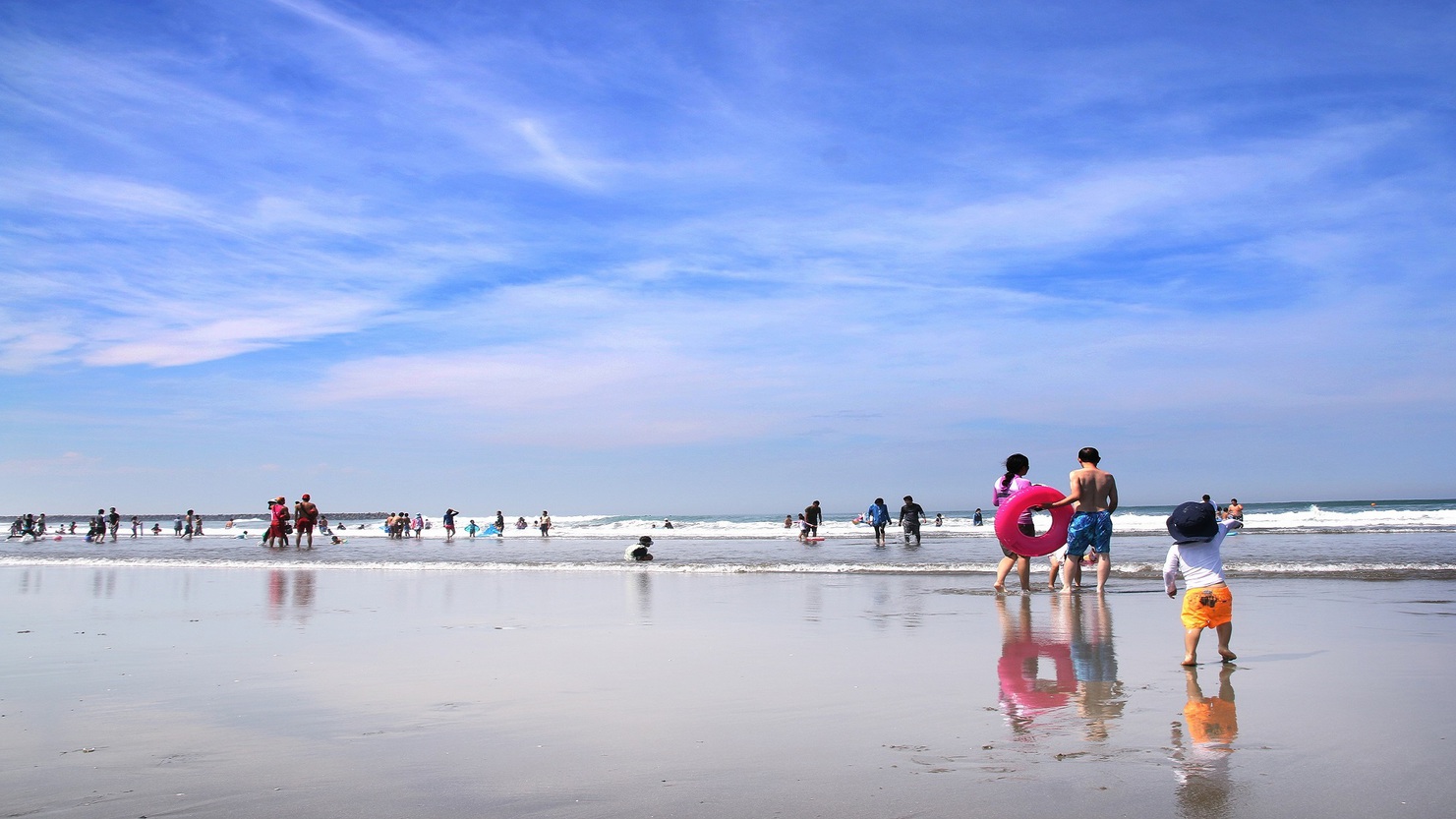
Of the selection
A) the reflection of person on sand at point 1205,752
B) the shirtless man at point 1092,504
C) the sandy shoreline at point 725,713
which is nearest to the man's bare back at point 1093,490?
the shirtless man at point 1092,504

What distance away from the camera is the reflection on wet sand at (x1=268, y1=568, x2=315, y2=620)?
10.4 meters

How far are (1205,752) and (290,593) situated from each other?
465 inches

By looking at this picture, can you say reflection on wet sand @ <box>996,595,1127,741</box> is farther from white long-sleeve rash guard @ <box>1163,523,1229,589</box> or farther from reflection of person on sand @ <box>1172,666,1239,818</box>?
white long-sleeve rash guard @ <box>1163,523,1229,589</box>

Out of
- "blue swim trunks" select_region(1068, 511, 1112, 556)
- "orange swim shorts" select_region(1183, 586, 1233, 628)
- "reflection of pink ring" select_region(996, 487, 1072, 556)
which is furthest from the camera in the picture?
"reflection of pink ring" select_region(996, 487, 1072, 556)

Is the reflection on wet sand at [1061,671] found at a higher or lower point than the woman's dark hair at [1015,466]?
lower

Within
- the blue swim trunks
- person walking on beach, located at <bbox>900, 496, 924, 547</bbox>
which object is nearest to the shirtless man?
the blue swim trunks

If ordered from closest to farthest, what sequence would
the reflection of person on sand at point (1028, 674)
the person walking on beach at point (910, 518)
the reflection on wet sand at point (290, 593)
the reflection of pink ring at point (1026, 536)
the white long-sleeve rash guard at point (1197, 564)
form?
the reflection of person on sand at point (1028, 674)
the white long-sleeve rash guard at point (1197, 564)
the reflection on wet sand at point (290, 593)
the reflection of pink ring at point (1026, 536)
the person walking on beach at point (910, 518)

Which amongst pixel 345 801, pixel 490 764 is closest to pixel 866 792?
pixel 490 764

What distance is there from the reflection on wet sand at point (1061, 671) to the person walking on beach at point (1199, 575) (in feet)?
1.93

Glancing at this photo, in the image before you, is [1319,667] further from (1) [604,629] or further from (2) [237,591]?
(2) [237,591]

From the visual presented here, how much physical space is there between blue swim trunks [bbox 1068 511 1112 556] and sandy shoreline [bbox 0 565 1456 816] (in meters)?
0.83

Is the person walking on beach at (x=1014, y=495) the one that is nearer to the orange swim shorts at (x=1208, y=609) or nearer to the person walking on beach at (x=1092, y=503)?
the person walking on beach at (x=1092, y=503)

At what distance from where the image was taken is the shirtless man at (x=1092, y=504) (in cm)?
1052

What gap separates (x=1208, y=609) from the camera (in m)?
6.27
